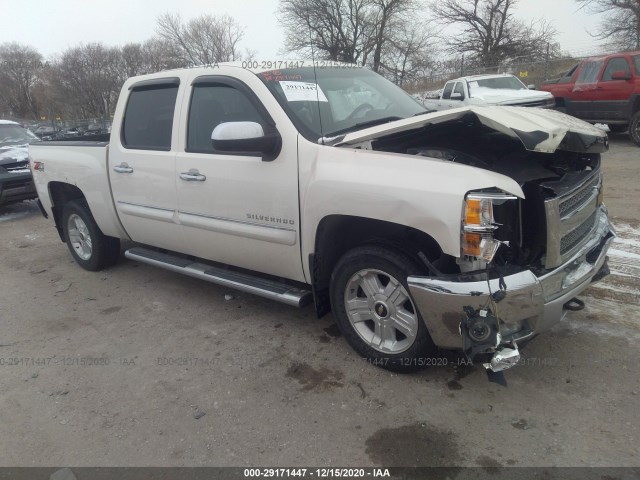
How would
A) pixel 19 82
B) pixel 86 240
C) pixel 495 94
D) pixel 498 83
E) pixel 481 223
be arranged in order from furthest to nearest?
1. pixel 19 82
2. pixel 498 83
3. pixel 495 94
4. pixel 86 240
5. pixel 481 223

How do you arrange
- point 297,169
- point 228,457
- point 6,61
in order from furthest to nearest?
point 6,61 < point 297,169 < point 228,457

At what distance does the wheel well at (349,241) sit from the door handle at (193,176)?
1124 mm

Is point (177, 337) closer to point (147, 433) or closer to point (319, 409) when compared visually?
point (147, 433)

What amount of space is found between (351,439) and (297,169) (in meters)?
1.64

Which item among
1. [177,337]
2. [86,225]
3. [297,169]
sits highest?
[297,169]

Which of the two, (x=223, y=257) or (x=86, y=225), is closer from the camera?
(x=223, y=257)

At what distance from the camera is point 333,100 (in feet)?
12.1

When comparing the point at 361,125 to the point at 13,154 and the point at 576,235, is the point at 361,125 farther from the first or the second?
the point at 13,154

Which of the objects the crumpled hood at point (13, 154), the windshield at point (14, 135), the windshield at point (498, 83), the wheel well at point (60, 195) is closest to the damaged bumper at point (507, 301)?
the wheel well at point (60, 195)

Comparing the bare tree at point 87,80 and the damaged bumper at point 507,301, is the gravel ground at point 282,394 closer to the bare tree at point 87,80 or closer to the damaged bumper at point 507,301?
the damaged bumper at point 507,301

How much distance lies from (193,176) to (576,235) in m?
2.68

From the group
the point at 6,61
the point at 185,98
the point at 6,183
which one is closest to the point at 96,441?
the point at 185,98

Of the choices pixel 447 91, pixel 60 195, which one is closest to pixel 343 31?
pixel 447 91

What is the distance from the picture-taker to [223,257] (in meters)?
4.00
